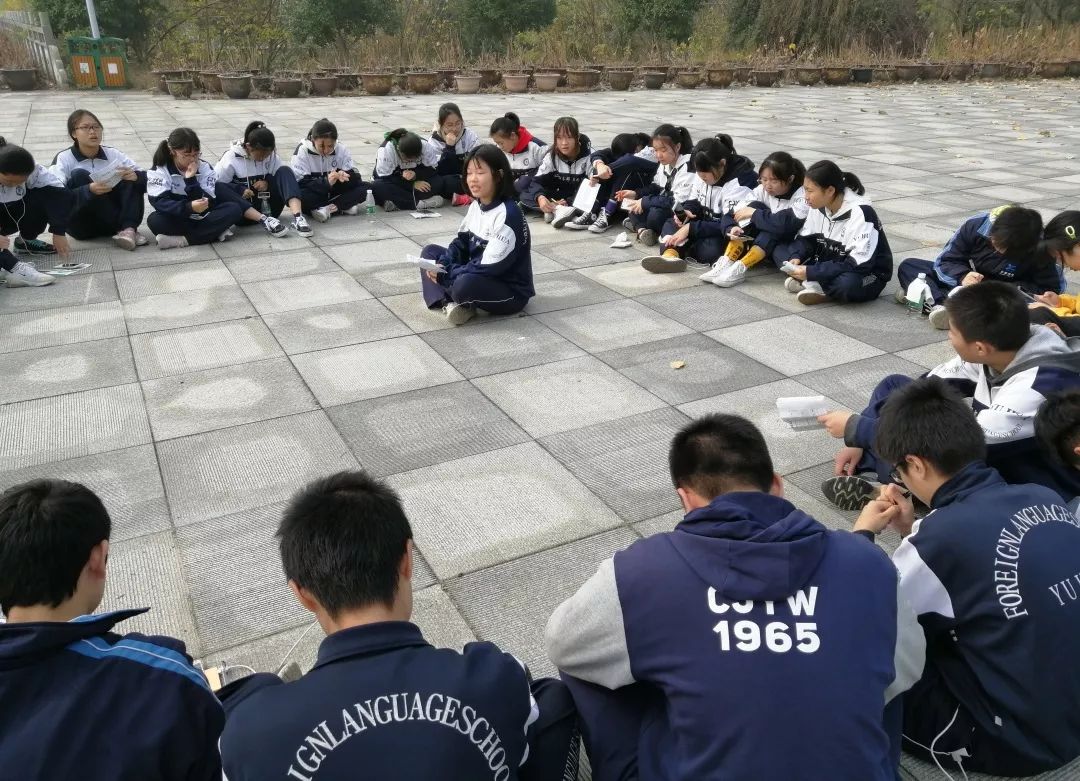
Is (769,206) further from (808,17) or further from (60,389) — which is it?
(808,17)

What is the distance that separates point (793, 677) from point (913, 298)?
4277 mm

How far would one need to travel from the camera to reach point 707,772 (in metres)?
1.60

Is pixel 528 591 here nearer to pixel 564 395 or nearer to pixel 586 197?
pixel 564 395

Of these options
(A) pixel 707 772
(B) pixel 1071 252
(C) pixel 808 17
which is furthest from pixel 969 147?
(C) pixel 808 17

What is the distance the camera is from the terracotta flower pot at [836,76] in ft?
64.4

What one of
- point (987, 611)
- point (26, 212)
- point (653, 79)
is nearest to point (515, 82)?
point (653, 79)

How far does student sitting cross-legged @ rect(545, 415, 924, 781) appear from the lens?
1551mm

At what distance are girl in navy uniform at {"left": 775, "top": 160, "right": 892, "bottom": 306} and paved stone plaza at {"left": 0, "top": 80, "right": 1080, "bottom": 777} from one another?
5.8 inches

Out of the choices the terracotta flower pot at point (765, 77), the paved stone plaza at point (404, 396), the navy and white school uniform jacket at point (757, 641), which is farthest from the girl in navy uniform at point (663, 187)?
the terracotta flower pot at point (765, 77)

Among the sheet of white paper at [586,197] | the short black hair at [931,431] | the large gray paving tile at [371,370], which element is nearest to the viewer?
the short black hair at [931,431]

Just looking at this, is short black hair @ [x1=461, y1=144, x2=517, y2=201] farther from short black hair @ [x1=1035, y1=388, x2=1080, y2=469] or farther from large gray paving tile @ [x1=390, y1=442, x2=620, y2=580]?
short black hair @ [x1=1035, y1=388, x2=1080, y2=469]

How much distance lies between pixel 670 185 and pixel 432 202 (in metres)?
2.29

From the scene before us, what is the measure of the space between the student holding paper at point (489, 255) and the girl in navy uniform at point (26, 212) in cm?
282

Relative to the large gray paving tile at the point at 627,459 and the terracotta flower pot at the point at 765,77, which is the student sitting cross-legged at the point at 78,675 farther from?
the terracotta flower pot at the point at 765,77
